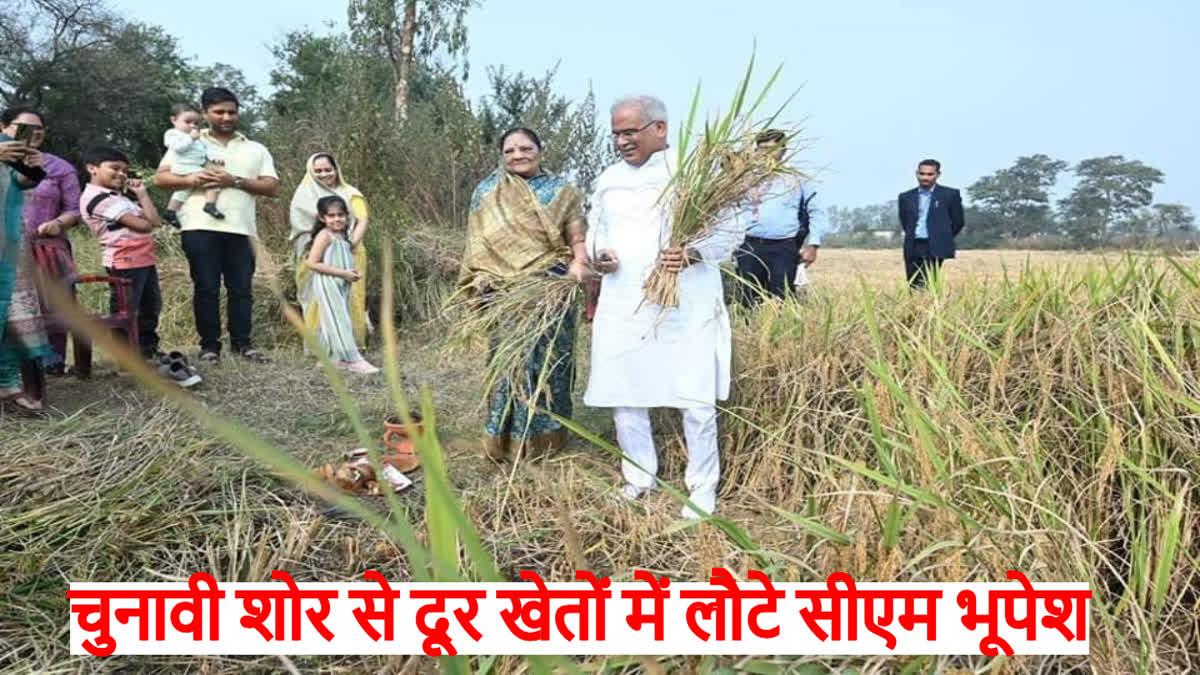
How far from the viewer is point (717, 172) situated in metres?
2.41

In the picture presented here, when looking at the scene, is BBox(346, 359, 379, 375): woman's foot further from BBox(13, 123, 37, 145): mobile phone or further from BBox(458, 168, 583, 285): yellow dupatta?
BBox(13, 123, 37, 145): mobile phone

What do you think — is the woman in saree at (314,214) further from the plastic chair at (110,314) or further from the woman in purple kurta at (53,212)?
the woman in purple kurta at (53,212)

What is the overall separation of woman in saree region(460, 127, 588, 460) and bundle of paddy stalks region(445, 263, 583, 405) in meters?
0.02

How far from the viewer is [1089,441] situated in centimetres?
202

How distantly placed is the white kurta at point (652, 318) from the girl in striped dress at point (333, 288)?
8.24 feet

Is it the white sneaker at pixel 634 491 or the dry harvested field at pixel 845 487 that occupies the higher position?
the dry harvested field at pixel 845 487

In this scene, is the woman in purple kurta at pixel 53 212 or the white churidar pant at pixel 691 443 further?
the woman in purple kurta at pixel 53 212

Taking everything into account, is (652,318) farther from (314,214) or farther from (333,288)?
(314,214)

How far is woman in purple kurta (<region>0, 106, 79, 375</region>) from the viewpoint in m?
3.53

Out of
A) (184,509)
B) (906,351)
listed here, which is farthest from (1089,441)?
(184,509)

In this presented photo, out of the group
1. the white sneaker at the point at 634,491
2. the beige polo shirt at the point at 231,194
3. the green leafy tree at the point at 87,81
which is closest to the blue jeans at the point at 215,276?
the beige polo shirt at the point at 231,194

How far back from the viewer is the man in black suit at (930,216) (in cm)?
583

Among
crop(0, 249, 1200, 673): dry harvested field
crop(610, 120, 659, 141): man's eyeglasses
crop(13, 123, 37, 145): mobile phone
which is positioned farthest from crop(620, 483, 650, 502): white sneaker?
crop(13, 123, 37, 145): mobile phone

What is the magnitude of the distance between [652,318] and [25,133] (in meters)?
2.70
